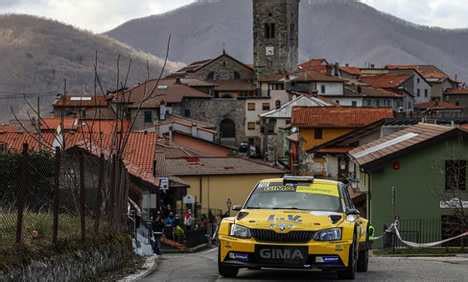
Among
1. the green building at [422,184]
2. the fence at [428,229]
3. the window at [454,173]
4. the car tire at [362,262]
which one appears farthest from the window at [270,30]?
the car tire at [362,262]

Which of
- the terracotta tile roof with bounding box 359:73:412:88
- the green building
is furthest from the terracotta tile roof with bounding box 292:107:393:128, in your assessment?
the terracotta tile roof with bounding box 359:73:412:88

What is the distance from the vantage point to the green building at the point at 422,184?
36500mm

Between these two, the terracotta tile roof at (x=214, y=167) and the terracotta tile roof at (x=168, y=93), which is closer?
the terracotta tile roof at (x=214, y=167)

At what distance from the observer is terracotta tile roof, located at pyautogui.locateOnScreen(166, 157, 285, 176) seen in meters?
56.7

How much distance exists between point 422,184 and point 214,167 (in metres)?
23.2

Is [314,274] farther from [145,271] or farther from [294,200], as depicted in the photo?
[145,271]

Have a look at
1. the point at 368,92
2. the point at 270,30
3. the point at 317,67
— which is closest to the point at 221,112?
the point at 368,92

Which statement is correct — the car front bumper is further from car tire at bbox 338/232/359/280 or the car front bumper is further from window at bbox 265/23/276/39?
window at bbox 265/23/276/39

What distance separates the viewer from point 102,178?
56.7 feet

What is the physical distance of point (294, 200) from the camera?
15516mm

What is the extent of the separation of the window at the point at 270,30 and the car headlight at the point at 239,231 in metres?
117

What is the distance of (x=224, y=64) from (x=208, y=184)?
7459 cm

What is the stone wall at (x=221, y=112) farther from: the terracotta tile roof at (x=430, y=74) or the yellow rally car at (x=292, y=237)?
the yellow rally car at (x=292, y=237)

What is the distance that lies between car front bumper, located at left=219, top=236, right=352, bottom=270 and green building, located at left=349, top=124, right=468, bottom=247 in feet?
73.0
